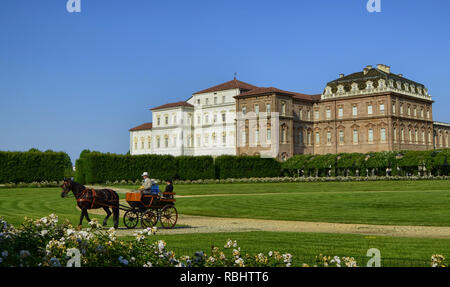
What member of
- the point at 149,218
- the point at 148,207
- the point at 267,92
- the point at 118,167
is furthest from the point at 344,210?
the point at 267,92

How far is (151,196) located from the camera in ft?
48.0

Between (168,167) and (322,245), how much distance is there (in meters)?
44.8

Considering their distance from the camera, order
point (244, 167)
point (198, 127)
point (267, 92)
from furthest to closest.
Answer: point (198, 127) → point (267, 92) → point (244, 167)

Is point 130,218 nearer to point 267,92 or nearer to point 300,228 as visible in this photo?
point 300,228

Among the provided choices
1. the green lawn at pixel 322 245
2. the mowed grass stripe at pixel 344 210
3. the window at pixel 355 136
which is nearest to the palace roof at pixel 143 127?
the window at pixel 355 136

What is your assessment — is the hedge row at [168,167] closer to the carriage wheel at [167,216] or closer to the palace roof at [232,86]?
the palace roof at [232,86]

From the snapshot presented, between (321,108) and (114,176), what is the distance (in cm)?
3750

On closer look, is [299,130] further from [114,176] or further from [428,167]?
[114,176]

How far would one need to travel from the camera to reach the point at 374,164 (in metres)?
54.4

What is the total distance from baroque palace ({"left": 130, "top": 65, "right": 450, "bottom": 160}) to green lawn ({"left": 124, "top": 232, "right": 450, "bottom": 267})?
56.4 meters

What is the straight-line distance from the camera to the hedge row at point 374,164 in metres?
50.9

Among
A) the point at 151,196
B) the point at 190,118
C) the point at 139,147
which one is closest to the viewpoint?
the point at 151,196

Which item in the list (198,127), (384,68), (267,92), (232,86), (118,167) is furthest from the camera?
(198,127)
